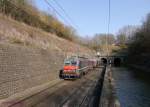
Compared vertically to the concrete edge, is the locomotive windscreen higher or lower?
higher

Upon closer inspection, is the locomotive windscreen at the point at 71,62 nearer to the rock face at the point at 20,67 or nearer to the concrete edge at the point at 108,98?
the rock face at the point at 20,67

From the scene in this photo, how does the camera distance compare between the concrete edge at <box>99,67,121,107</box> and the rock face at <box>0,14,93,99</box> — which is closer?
the concrete edge at <box>99,67,121,107</box>

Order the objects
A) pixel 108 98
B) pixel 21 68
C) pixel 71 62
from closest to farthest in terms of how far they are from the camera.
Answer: pixel 108 98 → pixel 21 68 → pixel 71 62

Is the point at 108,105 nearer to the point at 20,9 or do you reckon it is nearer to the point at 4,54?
the point at 4,54

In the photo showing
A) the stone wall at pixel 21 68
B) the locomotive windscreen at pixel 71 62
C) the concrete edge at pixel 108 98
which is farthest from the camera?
the locomotive windscreen at pixel 71 62

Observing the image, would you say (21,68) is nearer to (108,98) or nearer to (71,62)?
(108,98)

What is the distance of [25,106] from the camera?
1381cm

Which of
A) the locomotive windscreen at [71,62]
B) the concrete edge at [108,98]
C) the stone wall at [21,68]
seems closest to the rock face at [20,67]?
the stone wall at [21,68]

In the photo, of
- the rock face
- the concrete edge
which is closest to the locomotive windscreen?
the rock face

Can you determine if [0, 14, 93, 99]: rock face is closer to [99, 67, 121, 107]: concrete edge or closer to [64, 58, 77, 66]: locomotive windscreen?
[64, 58, 77, 66]: locomotive windscreen

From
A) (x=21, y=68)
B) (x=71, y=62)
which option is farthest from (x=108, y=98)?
(x=71, y=62)

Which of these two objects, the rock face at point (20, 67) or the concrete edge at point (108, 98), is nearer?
the concrete edge at point (108, 98)

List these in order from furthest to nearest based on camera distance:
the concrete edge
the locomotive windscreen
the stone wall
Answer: the locomotive windscreen < the stone wall < the concrete edge

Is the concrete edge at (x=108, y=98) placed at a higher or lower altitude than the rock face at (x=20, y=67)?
lower
